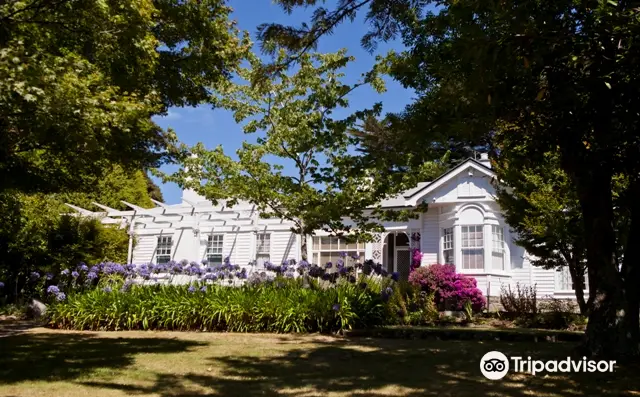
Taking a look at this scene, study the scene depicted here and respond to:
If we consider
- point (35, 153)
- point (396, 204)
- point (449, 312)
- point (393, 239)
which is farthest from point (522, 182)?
point (35, 153)

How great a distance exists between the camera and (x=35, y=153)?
1097 cm

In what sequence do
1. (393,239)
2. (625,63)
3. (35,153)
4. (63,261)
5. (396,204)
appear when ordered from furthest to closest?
(393,239), (396,204), (63,261), (35,153), (625,63)

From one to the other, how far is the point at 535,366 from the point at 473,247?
471 inches

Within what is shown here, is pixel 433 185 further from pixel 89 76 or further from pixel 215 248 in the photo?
pixel 89 76

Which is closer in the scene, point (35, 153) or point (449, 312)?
point (35, 153)

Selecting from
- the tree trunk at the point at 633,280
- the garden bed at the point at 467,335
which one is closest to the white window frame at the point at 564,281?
the garden bed at the point at 467,335

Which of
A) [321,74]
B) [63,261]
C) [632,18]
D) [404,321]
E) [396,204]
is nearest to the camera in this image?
[632,18]

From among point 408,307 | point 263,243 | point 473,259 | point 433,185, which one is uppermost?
point 433,185

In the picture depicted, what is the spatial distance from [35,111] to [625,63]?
663 centimetres

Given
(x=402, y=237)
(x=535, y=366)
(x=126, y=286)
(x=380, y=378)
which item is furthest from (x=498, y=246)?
(x=380, y=378)

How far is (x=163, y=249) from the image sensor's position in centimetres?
2516

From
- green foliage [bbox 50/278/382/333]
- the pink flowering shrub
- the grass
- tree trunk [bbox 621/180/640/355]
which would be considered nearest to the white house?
the pink flowering shrub

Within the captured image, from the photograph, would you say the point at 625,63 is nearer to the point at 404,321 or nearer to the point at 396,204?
the point at 404,321

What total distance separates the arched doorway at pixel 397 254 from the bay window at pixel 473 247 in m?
3.22
